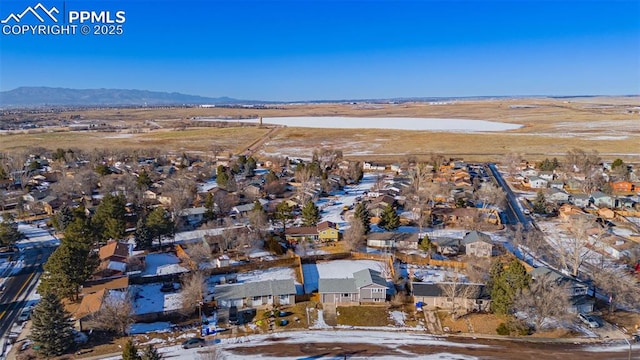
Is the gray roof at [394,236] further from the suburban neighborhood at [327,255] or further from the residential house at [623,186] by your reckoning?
the residential house at [623,186]

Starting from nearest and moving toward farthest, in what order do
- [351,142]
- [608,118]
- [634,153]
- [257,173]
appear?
1. [257,173]
2. [634,153]
3. [351,142]
4. [608,118]

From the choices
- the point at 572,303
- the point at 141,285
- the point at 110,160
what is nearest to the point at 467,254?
the point at 572,303

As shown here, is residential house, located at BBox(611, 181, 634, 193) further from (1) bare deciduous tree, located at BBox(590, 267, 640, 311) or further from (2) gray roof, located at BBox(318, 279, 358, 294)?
(2) gray roof, located at BBox(318, 279, 358, 294)

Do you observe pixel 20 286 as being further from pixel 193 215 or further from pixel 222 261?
pixel 193 215

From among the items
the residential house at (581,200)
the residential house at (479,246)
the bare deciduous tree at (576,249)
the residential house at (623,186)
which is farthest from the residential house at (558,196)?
the residential house at (479,246)

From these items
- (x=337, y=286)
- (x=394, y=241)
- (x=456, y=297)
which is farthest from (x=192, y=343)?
(x=394, y=241)

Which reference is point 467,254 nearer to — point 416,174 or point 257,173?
point 416,174

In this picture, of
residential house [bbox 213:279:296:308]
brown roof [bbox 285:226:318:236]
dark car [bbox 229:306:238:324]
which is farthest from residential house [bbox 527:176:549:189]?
dark car [bbox 229:306:238:324]
